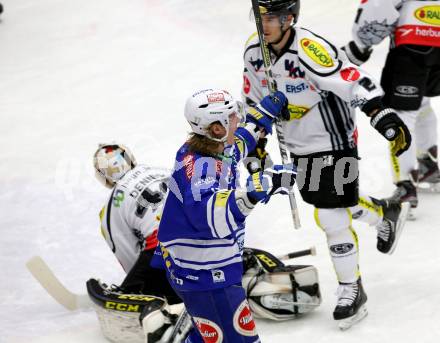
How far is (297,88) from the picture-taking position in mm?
4770

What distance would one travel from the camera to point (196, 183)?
3.76 metres

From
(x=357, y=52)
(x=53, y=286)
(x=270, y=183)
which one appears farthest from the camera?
(x=357, y=52)

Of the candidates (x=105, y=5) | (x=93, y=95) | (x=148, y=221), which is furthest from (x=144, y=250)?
(x=105, y=5)

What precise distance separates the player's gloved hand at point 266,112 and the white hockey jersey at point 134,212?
0.94 m

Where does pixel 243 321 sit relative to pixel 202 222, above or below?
below

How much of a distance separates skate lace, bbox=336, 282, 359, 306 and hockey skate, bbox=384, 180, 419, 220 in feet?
4.50

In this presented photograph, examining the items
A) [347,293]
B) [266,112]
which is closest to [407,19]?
[266,112]

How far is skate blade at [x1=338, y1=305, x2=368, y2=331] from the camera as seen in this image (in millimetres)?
4777

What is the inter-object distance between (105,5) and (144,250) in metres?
6.49

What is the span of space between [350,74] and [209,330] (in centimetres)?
156

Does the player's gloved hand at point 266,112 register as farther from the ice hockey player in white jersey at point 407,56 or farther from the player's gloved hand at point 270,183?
the ice hockey player in white jersey at point 407,56

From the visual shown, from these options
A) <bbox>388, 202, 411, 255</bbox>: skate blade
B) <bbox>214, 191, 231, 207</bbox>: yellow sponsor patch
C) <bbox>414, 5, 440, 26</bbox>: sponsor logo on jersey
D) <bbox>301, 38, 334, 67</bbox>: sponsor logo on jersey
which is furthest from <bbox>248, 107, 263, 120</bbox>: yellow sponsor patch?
<bbox>414, 5, 440, 26</bbox>: sponsor logo on jersey

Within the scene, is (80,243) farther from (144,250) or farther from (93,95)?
(93,95)

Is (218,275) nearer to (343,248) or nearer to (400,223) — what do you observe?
(343,248)
